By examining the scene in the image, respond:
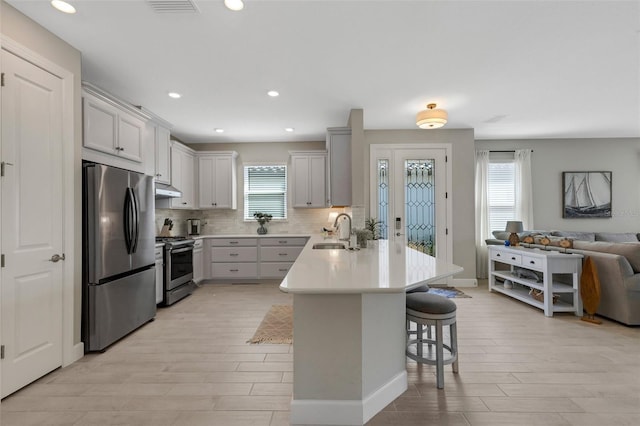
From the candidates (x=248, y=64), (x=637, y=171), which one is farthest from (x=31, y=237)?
(x=637, y=171)

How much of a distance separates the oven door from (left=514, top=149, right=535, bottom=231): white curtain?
5.95 metres

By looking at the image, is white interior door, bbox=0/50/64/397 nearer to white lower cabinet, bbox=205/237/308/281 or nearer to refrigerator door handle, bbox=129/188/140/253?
refrigerator door handle, bbox=129/188/140/253

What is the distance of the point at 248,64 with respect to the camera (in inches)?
113

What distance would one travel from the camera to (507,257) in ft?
14.6

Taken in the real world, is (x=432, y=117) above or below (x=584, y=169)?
above

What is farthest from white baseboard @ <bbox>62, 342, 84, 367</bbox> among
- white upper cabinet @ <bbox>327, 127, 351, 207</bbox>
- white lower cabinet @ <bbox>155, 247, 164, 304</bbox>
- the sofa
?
the sofa

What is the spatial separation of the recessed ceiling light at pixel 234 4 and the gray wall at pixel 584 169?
553 centimetres

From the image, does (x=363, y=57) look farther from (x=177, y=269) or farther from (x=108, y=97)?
(x=177, y=269)

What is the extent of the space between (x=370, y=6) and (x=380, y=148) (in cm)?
313

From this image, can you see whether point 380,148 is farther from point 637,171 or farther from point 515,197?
point 637,171

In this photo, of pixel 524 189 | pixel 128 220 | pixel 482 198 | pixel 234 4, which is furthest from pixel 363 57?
pixel 524 189

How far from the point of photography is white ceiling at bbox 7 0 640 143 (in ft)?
7.15

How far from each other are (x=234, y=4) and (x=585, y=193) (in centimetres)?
686

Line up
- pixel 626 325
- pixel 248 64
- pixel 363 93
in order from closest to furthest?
pixel 248 64 → pixel 626 325 → pixel 363 93
